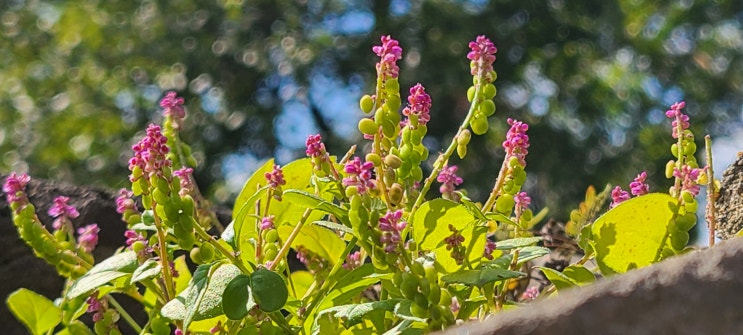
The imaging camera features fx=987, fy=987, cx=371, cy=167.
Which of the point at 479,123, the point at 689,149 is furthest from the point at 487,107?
the point at 689,149

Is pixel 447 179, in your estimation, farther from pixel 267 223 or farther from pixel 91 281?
pixel 91 281

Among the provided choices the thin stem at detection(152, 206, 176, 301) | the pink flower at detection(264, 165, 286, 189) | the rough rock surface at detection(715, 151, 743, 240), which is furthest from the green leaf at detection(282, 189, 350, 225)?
the rough rock surface at detection(715, 151, 743, 240)

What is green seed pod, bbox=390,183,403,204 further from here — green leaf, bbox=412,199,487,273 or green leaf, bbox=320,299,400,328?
green leaf, bbox=320,299,400,328

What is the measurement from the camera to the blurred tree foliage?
966cm

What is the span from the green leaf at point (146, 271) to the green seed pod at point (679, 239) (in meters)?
0.57

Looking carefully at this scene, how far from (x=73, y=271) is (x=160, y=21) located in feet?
30.4

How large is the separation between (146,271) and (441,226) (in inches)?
13.2

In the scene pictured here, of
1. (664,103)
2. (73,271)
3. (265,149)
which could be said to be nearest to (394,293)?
(73,271)

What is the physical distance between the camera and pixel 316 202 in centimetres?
102

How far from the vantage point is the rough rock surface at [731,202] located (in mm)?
1321

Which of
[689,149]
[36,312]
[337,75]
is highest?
[689,149]

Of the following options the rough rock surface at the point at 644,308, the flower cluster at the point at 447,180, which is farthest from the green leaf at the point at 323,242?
the rough rock surface at the point at 644,308

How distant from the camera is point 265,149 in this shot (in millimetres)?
10070

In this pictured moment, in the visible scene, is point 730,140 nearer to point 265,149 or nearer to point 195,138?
point 265,149
